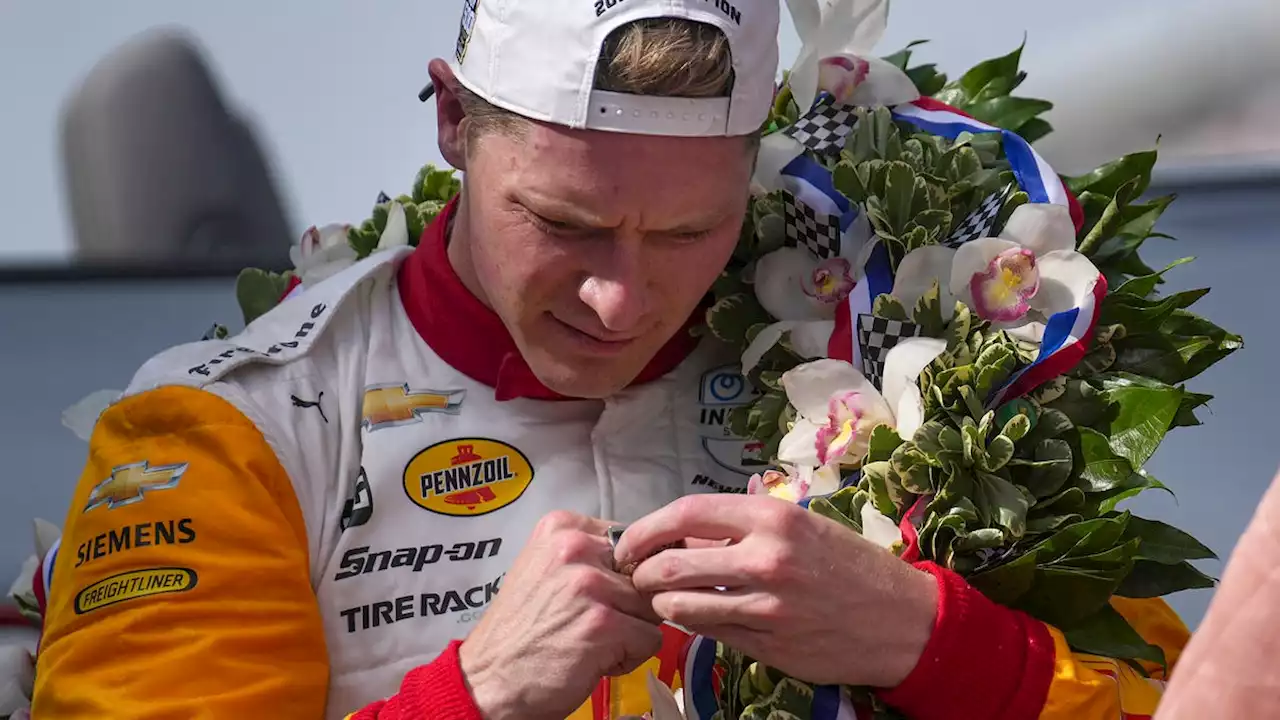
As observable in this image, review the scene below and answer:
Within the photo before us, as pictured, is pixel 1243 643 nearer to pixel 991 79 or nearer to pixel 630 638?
pixel 630 638

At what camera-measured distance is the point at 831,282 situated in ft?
5.30

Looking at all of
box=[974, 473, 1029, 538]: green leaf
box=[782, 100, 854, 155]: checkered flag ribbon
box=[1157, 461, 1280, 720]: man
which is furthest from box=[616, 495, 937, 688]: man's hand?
box=[1157, 461, 1280, 720]: man

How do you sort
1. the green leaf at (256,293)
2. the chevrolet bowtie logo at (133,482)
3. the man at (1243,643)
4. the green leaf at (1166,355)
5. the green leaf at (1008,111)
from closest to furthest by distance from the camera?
the man at (1243,643)
the chevrolet bowtie logo at (133,482)
the green leaf at (1166,355)
the green leaf at (1008,111)
the green leaf at (256,293)

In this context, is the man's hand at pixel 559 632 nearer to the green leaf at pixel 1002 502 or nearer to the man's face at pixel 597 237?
the man's face at pixel 597 237

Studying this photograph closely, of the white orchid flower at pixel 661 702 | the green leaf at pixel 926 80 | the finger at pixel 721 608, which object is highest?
the green leaf at pixel 926 80

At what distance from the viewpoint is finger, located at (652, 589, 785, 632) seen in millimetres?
1230

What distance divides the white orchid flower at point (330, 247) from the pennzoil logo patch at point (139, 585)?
0.51 m

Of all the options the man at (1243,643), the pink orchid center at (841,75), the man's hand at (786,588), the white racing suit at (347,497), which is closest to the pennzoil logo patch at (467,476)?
the white racing suit at (347,497)

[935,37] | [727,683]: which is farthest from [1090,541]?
[935,37]

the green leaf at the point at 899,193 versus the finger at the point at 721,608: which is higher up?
the green leaf at the point at 899,193

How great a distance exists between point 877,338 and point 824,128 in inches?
11.8

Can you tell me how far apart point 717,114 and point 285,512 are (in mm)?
601

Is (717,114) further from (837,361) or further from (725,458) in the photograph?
A: (725,458)

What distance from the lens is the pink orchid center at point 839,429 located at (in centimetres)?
146
